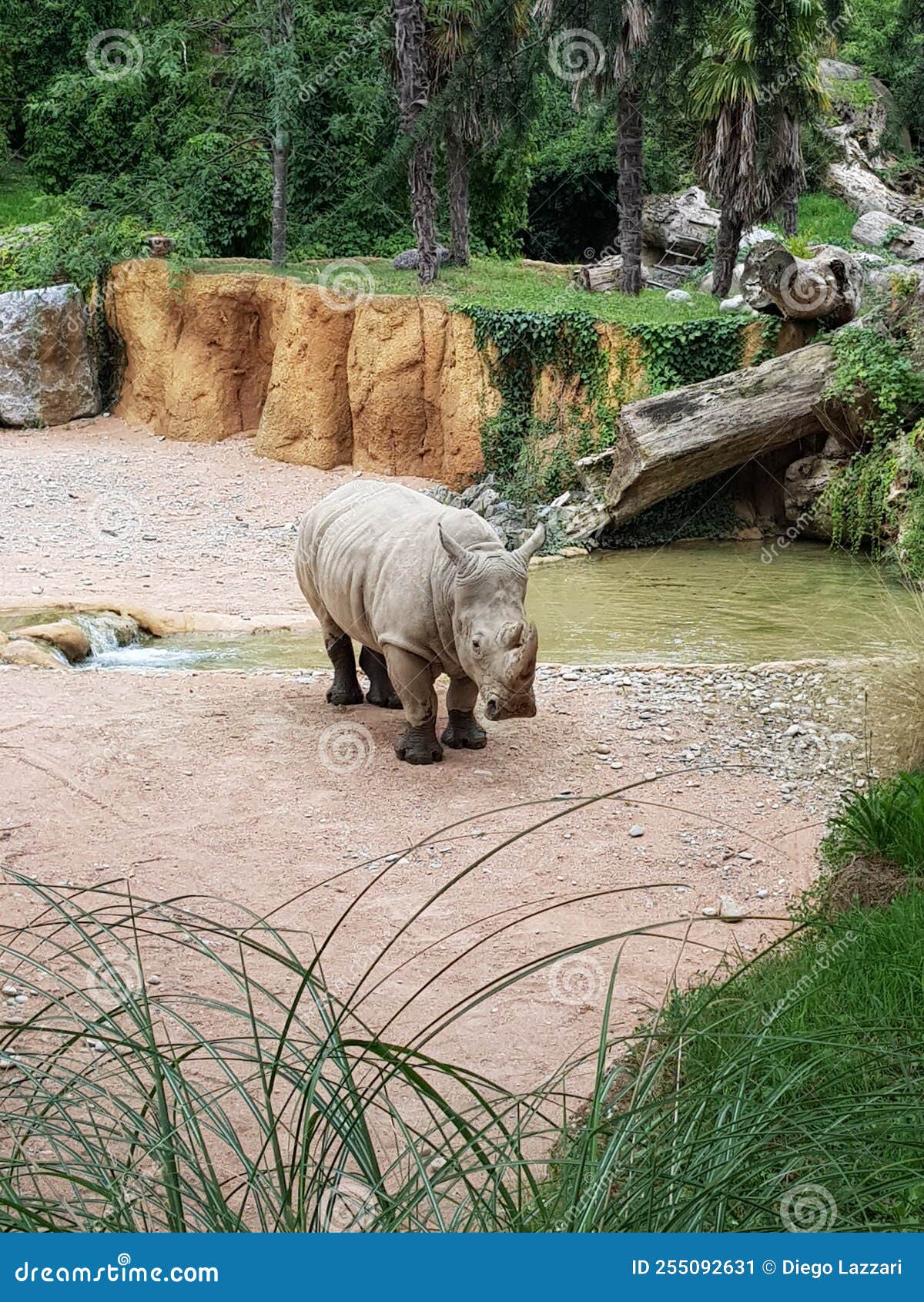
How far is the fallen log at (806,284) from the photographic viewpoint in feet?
53.7

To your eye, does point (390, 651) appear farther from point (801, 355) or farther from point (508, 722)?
point (801, 355)

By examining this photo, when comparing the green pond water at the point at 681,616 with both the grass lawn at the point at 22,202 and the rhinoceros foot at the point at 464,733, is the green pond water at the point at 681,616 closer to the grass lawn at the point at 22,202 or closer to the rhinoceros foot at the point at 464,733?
the rhinoceros foot at the point at 464,733

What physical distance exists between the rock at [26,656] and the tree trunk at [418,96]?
33.6 ft

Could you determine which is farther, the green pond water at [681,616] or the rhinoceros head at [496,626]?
the green pond water at [681,616]

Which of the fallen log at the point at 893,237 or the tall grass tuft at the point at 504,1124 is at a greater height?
the fallen log at the point at 893,237

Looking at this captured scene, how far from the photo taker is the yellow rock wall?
1964cm

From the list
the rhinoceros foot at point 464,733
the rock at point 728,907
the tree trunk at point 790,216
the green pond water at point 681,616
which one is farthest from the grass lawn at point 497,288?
the rock at point 728,907

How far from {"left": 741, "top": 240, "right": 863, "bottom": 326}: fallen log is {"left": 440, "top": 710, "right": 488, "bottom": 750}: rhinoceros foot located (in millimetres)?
10259

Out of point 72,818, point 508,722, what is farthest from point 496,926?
point 508,722

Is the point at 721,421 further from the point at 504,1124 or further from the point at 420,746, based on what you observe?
the point at 504,1124

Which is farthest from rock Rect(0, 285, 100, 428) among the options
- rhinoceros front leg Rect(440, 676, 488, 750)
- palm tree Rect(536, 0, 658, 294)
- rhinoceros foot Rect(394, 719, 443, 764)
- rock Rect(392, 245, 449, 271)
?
rhinoceros foot Rect(394, 719, 443, 764)

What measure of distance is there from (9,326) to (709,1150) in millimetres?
22790

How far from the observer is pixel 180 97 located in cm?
2641

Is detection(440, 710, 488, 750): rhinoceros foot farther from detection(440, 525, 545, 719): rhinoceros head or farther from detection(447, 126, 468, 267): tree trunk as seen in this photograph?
detection(447, 126, 468, 267): tree trunk
